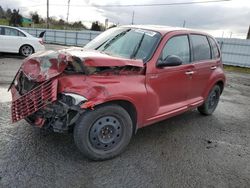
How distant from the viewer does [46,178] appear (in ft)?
9.82

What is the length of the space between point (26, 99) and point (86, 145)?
99 cm

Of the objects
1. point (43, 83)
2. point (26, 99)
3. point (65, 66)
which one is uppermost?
point (65, 66)

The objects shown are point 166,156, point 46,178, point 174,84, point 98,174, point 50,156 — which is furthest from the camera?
point 174,84

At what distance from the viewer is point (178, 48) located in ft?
14.6

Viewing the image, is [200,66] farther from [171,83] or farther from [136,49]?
[136,49]

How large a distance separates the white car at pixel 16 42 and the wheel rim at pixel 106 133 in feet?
35.1

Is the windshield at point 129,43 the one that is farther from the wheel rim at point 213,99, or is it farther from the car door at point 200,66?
the wheel rim at point 213,99

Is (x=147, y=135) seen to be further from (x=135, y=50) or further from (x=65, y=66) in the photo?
(x=65, y=66)

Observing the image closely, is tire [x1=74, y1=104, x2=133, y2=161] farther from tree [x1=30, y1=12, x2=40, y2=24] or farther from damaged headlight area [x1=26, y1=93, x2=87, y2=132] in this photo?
tree [x1=30, y1=12, x2=40, y2=24]

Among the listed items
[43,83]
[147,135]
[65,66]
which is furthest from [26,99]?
[147,135]

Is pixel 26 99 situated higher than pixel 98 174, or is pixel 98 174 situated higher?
pixel 26 99

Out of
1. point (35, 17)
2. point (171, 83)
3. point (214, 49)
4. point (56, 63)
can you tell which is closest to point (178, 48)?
point (171, 83)

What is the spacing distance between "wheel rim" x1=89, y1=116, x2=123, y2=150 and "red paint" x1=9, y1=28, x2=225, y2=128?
11.8 inches

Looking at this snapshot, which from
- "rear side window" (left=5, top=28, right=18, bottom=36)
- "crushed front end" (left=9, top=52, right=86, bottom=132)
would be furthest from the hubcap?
"crushed front end" (left=9, top=52, right=86, bottom=132)
